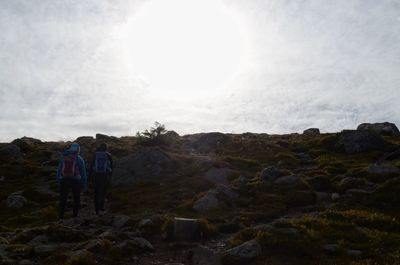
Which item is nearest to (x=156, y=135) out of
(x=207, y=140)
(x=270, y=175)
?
(x=207, y=140)

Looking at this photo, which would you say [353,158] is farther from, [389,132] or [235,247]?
[235,247]

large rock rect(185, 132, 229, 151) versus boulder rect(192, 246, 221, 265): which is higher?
large rock rect(185, 132, 229, 151)

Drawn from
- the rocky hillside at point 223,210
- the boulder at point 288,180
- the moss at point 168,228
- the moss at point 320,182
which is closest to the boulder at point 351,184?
the rocky hillside at point 223,210

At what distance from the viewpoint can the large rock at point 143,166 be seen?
3606 centimetres

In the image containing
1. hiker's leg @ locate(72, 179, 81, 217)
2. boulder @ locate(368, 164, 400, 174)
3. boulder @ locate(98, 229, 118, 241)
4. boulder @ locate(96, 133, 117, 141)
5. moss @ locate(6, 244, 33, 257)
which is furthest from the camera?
boulder @ locate(96, 133, 117, 141)

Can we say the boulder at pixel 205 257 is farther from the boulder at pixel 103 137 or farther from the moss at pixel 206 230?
the boulder at pixel 103 137

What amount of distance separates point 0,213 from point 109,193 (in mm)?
7298

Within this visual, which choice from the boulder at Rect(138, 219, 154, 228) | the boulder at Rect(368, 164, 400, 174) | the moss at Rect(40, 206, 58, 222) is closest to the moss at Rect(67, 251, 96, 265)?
the boulder at Rect(138, 219, 154, 228)

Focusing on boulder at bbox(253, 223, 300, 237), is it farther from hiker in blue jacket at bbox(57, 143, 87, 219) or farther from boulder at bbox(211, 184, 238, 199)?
hiker in blue jacket at bbox(57, 143, 87, 219)

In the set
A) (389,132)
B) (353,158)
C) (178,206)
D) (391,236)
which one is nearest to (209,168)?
(178,206)

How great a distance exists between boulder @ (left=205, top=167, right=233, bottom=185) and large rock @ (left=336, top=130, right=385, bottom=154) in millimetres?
13672

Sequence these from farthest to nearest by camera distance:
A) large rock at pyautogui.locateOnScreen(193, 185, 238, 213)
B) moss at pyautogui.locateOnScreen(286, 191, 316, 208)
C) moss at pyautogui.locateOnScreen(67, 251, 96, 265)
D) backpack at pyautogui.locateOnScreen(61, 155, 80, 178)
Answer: moss at pyautogui.locateOnScreen(286, 191, 316, 208) < large rock at pyautogui.locateOnScreen(193, 185, 238, 213) < backpack at pyautogui.locateOnScreen(61, 155, 80, 178) < moss at pyautogui.locateOnScreen(67, 251, 96, 265)

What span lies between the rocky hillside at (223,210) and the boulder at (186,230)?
0.14ft

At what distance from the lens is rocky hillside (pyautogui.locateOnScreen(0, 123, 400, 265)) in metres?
16.0
